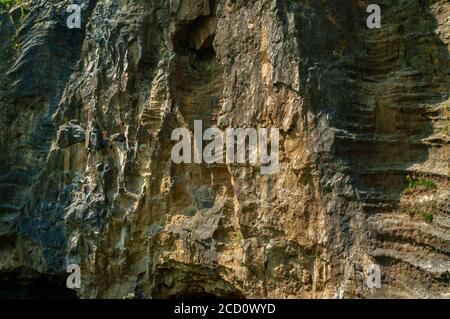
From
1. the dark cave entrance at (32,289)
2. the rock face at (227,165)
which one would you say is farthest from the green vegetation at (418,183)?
the dark cave entrance at (32,289)

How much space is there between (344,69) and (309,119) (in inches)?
33.2

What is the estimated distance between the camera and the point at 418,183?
20.7ft

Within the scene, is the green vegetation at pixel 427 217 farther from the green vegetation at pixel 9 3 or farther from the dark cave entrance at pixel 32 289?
the green vegetation at pixel 9 3

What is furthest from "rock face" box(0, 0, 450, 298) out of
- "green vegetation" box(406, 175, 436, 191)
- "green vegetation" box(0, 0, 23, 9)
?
"green vegetation" box(0, 0, 23, 9)

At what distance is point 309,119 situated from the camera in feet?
21.7

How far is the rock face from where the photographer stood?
20.7 ft

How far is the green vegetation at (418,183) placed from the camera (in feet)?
20.5

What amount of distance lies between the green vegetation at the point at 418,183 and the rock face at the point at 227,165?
0.03m

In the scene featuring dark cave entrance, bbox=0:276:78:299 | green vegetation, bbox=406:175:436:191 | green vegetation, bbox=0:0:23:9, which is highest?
green vegetation, bbox=0:0:23:9

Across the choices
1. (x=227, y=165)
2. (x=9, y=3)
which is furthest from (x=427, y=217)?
(x=9, y=3)

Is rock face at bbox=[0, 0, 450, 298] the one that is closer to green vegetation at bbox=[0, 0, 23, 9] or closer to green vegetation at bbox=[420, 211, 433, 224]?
green vegetation at bbox=[420, 211, 433, 224]

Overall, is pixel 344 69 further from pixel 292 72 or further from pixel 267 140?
pixel 267 140

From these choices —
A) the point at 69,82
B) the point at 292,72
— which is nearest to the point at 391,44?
the point at 292,72

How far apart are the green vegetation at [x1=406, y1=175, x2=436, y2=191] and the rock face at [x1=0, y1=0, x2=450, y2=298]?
0.03 metres
